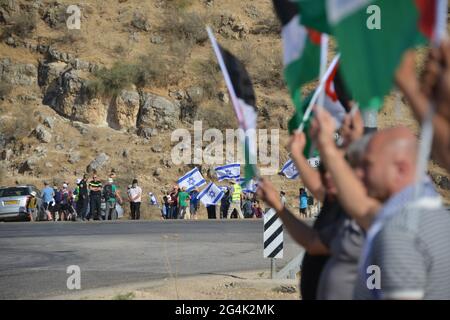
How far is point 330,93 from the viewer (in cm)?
690

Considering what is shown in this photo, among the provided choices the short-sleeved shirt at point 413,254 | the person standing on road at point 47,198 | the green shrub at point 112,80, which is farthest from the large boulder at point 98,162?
the short-sleeved shirt at point 413,254

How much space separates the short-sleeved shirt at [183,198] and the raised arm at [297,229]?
29.7 m

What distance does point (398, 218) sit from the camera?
387 cm

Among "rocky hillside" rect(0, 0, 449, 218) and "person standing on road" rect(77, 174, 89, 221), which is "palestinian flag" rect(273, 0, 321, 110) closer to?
"person standing on road" rect(77, 174, 89, 221)

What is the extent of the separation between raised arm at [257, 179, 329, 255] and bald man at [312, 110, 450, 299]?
4.32ft

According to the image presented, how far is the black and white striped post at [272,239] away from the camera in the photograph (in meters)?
12.9

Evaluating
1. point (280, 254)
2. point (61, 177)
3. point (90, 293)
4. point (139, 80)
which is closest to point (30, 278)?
point (90, 293)

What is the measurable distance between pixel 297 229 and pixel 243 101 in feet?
3.97

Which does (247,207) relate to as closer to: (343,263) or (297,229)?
(297,229)

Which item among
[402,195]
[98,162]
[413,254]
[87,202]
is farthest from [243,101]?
[98,162]

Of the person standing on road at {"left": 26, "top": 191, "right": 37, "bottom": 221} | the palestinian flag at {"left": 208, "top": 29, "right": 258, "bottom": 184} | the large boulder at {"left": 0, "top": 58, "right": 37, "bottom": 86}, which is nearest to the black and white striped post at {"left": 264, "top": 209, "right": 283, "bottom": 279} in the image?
the palestinian flag at {"left": 208, "top": 29, "right": 258, "bottom": 184}

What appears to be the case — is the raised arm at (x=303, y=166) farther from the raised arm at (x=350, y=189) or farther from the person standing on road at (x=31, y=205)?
the person standing on road at (x=31, y=205)
